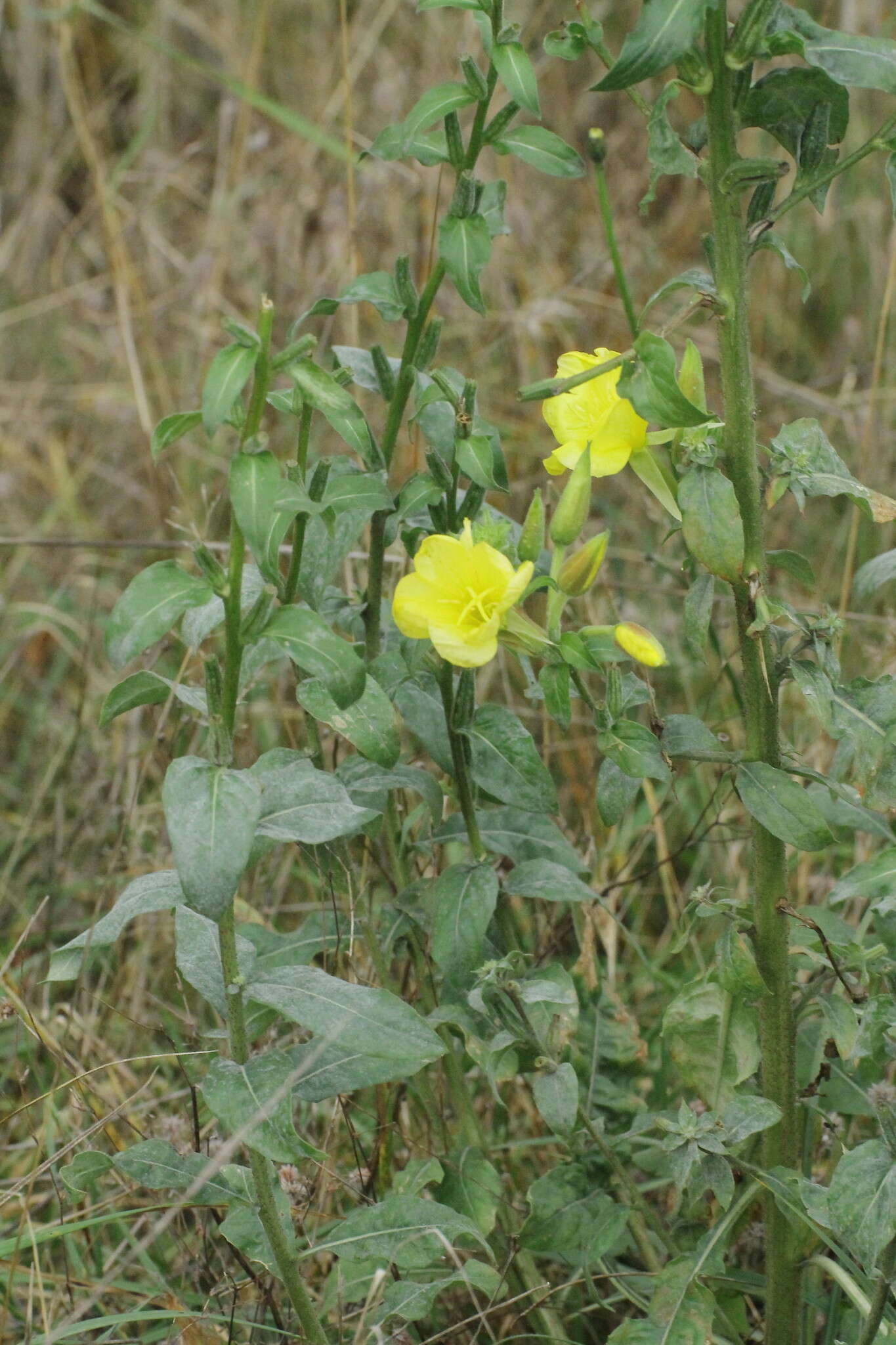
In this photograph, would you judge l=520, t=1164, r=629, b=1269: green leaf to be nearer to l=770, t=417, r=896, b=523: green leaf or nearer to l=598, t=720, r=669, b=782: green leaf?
l=598, t=720, r=669, b=782: green leaf

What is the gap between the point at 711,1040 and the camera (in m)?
1.37

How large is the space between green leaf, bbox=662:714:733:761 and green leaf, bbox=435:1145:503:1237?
52cm

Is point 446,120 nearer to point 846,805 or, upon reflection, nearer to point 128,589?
point 128,589

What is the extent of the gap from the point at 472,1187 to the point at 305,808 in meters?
0.51

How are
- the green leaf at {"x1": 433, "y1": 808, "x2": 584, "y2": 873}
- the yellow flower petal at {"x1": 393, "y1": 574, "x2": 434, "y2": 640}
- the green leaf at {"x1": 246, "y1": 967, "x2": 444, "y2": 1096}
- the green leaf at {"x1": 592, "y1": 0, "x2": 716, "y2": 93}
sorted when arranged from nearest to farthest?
the green leaf at {"x1": 592, "y1": 0, "x2": 716, "y2": 93}
the green leaf at {"x1": 246, "y1": 967, "x2": 444, "y2": 1096}
the yellow flower petal at {"x1": 393, "y1": 574, "x2": 434, "y2": 640}
the green leaf at {"x1": 433, "y1": 808, "x2": 584, "y2": 873}

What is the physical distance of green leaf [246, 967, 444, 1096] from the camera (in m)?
1.13

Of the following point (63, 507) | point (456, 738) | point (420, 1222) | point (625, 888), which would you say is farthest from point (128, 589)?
point (63, 507)

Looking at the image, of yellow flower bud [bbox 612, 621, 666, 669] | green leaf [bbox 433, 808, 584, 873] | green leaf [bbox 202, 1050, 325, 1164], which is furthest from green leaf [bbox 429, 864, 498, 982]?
yellow flower bud [bbox 612, 621, 666, 669]

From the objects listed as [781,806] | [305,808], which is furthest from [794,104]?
[305,808]

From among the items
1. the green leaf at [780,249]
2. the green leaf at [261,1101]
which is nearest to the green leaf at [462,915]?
the green leaf at [261,1101]

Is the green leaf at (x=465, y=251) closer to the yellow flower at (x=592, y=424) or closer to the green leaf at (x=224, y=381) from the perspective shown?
the yellow flower at (x=592, y=424)

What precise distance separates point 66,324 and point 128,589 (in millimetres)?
3182

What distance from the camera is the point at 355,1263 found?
1380mm

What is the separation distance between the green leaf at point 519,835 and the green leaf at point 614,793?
189mm
